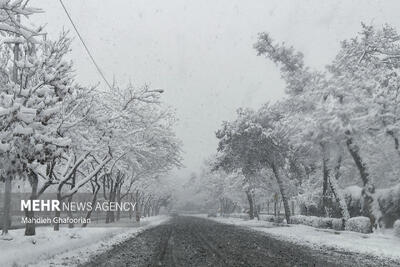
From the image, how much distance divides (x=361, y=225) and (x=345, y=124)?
641cm

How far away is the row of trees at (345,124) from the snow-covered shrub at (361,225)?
3.97 ft

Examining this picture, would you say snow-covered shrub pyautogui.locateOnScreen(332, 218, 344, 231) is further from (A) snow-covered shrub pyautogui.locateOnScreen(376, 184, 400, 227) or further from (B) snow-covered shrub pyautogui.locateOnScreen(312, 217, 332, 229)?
(A) snow-covered shrub pyautogui.locateOnScreen(376, 184, 400, 227)

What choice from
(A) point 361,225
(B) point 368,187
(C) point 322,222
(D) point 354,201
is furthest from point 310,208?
(A) point 361,225

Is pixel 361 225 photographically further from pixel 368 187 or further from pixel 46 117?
pixel 46 117

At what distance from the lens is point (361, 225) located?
2562 cm

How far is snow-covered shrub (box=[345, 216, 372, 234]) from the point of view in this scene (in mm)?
25453

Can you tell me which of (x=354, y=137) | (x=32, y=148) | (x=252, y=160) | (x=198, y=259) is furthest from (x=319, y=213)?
(x=32, y=148)

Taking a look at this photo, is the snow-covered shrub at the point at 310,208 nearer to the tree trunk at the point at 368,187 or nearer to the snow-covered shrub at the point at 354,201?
the snow-covered shrub at the point at 354,201

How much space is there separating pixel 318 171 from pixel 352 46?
13160 mm

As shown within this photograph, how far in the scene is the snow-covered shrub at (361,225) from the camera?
25.5 meters

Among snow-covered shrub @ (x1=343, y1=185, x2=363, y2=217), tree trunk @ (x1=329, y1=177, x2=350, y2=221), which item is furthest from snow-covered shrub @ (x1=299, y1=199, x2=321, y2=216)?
tree trunk @ (x1=329, y1=177, x2=350, y2=221)

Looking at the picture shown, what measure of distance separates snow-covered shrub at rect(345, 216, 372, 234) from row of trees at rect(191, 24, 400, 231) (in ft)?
3.97

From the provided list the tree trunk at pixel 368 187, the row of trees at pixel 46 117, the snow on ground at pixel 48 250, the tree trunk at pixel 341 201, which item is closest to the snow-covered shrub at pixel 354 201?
the tree trunk at pixel 341 201

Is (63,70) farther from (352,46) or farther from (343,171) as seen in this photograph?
(343,171)
